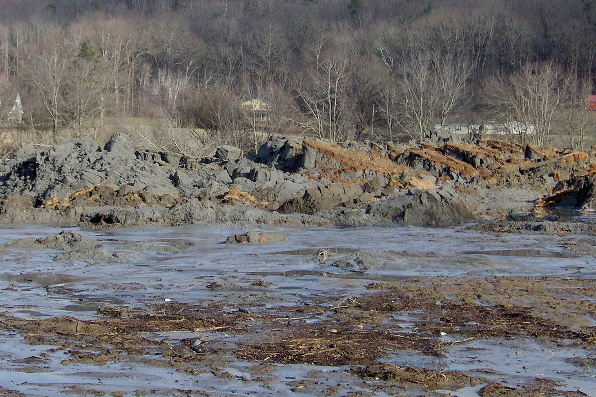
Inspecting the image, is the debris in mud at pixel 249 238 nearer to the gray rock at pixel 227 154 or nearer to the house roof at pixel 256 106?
the gray rock at pixel 227 154

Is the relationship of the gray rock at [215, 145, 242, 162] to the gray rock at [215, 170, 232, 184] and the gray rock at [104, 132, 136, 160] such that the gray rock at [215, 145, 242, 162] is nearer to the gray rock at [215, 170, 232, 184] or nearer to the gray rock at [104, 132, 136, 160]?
the gray rock at [104, 132, 136, 160]

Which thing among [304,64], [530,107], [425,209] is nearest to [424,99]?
[530,107]

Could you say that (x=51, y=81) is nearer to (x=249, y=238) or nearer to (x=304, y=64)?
(x=249, y=238)

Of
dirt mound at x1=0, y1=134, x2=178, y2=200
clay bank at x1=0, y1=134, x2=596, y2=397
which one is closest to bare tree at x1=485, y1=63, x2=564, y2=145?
clay bank at x1=0, y1=134, x2=596, y2=397

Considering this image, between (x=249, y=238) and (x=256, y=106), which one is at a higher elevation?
(x=249, y=238)

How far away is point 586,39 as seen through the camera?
288 ft

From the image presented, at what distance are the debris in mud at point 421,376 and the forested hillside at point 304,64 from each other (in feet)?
125

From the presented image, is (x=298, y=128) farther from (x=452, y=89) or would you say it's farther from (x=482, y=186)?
(x=482, y=186)

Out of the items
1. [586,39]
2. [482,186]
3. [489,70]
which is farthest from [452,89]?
[586,39]

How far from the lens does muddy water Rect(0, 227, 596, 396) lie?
6668mm

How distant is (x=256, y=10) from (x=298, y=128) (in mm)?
74674

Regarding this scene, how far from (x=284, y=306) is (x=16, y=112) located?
45329 millimetres

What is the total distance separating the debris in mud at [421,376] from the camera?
21.6 feet

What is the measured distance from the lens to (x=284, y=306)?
9.96 m
